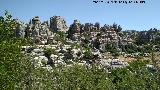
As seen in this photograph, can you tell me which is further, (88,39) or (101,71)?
(88,39)

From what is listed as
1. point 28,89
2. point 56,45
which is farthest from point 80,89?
point 56,45

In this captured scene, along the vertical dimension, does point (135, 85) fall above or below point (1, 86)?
below

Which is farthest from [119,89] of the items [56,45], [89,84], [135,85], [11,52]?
[56,45]

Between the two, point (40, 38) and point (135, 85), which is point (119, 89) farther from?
point (40, 38)

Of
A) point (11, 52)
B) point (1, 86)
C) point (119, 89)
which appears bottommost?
point (119, 89)

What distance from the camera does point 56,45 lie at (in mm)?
157375

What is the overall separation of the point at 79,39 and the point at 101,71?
111026 mm

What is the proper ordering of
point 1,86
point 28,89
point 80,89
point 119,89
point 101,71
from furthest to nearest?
point 101,71
point 119,89
point 28,89
point 80,89
point 1,86

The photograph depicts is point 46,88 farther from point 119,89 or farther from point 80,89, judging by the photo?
point 119,89

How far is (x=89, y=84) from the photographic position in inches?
2384

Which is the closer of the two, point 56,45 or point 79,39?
point 56,45

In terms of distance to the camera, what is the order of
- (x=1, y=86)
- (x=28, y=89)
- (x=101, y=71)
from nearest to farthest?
(x=1, y=86), (x=28, y=89), (x=101, y=71)

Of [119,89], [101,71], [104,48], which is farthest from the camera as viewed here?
[104,48]

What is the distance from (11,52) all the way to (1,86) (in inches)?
143
